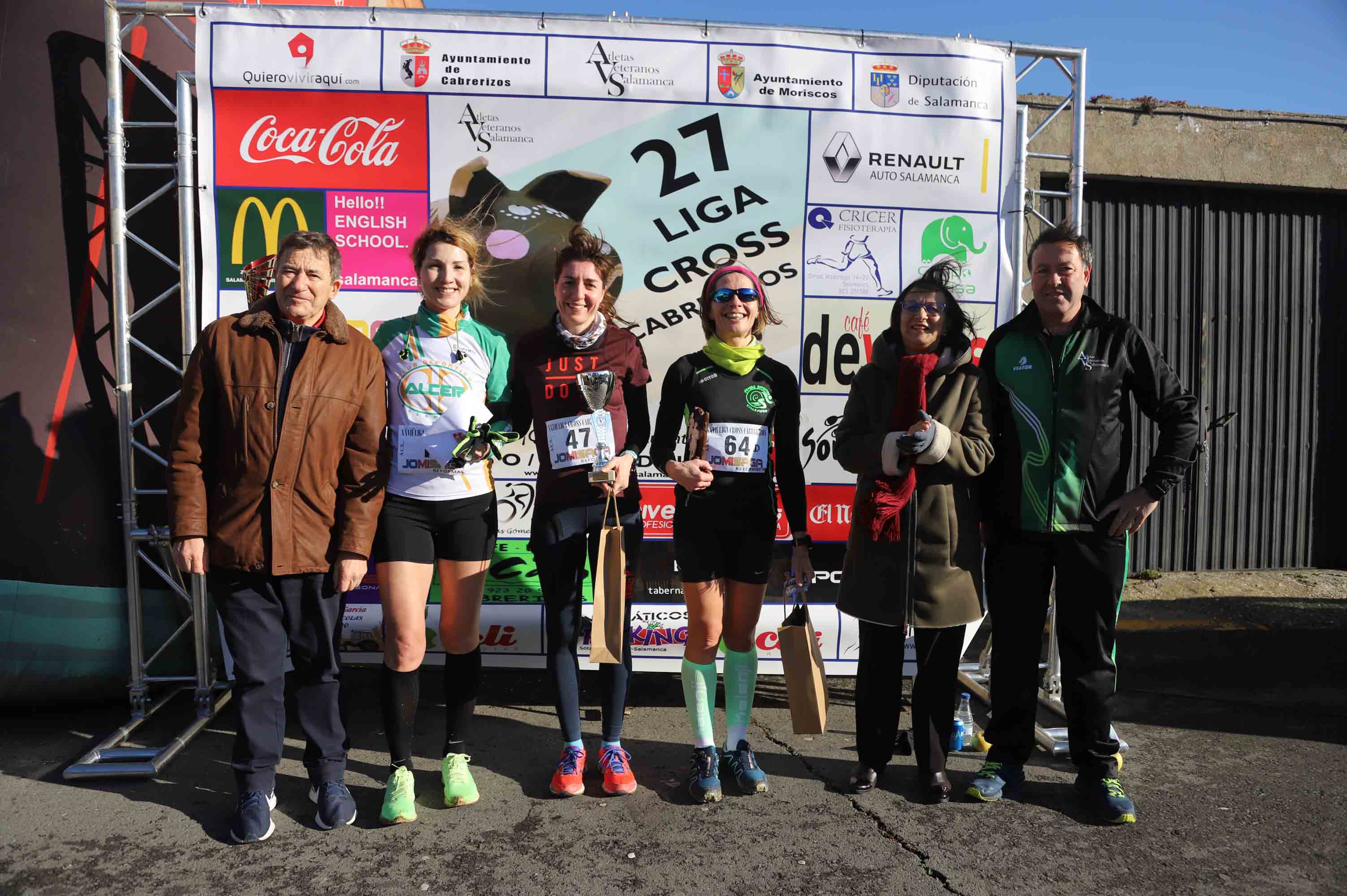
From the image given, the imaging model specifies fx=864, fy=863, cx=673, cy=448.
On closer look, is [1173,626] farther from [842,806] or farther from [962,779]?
[842,806]

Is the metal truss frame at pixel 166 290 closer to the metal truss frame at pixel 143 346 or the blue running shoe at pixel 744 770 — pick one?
the metal truss frame at pixel 143 346

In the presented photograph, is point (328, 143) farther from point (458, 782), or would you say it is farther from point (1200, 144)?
point (1200, 144)

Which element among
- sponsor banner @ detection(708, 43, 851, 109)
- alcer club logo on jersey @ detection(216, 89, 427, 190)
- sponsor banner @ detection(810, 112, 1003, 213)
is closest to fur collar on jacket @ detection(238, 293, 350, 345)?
alcer club logo on jersey @ detection(216, 89, 427, 190)

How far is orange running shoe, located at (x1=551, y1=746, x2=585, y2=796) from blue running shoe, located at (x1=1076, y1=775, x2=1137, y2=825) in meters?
1.95

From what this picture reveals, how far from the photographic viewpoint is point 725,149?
4293 millimetres

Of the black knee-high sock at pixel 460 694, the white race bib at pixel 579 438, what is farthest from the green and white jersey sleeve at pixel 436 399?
the black knee-high sock at pixel 460 694

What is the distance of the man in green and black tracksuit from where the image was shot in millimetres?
3273

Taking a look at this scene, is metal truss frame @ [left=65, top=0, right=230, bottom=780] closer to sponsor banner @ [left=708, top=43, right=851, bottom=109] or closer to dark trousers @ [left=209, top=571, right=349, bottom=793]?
dark trousers @ [left=209, top=571, right=349, bottom=793]

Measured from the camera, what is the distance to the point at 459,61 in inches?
164

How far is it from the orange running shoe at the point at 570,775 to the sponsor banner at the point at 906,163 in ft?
9.34

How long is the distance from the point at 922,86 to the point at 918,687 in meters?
2.93

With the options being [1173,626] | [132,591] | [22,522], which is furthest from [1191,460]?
[22,522]

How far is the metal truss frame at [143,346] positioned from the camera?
12.7ft

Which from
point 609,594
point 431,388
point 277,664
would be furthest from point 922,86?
point 277,664
